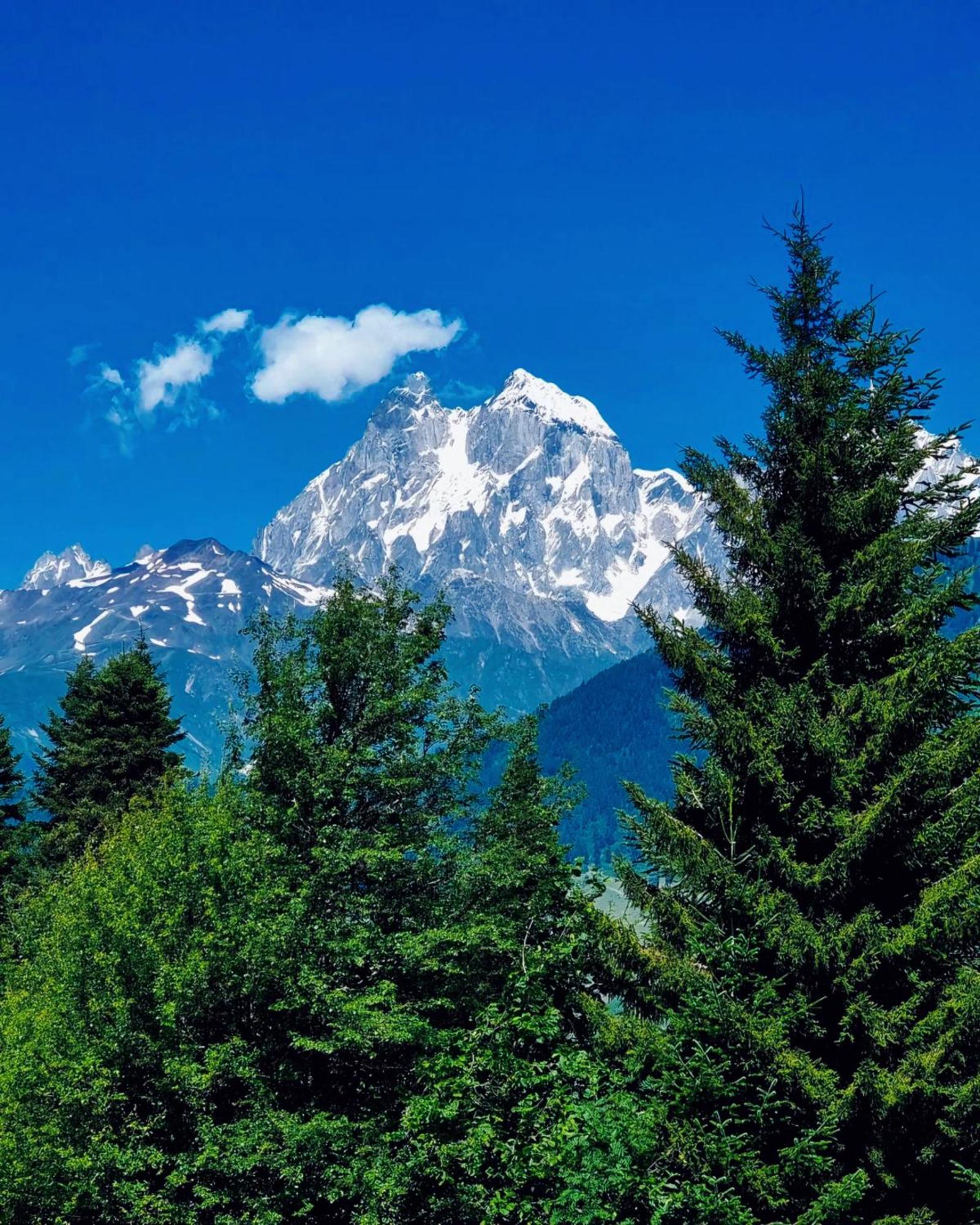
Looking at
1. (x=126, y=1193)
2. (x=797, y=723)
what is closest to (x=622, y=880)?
(x=797, y=723)

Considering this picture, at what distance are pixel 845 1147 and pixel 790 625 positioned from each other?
22.3 feet

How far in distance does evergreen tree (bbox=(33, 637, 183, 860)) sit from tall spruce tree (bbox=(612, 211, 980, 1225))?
27275 millimetres

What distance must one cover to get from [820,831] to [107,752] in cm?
3215

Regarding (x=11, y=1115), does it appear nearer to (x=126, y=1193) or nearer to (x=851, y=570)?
(x=126, y=1193)

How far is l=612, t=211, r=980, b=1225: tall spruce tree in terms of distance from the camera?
11.0 meters

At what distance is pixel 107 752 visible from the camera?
3809cm

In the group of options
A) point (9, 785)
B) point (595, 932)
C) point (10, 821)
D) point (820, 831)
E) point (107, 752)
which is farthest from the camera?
point (10, 821)

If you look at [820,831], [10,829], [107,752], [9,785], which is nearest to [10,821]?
[10,829]

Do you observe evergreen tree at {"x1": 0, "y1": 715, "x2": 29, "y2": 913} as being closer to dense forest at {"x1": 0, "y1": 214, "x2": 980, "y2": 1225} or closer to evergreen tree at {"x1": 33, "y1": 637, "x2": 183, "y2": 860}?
evergreen tree at {"x1": 33, "y1": 637, "x2": 183, "y2": 860}

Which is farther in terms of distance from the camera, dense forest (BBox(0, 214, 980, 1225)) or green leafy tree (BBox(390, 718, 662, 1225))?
dense forest (BBox(0, 214, 980, 1225))

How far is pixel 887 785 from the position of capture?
11945 millimetres

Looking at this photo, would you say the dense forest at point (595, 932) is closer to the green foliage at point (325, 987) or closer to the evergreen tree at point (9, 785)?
the green foliage at point (325, 987)

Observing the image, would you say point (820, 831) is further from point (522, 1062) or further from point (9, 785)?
point (9, 785)

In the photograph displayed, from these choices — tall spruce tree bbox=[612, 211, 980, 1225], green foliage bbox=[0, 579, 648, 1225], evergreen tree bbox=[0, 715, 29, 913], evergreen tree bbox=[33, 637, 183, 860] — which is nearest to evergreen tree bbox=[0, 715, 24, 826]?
evergreen tree bbox=[0, 715, 29, 913]
